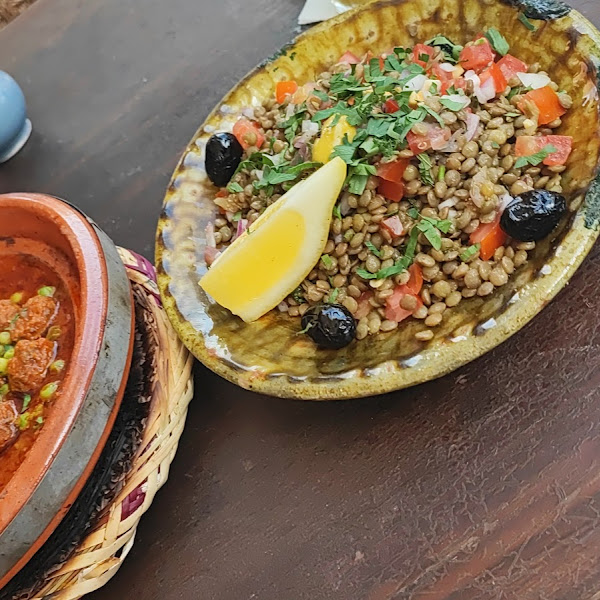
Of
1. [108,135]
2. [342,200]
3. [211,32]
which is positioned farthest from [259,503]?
[211,32]

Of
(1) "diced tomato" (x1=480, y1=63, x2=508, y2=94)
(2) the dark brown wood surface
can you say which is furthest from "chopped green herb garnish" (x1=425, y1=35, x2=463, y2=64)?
(2) the dark brown wood surface

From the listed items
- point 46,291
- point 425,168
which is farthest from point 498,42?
point 46,291

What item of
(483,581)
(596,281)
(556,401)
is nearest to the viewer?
(483,581)

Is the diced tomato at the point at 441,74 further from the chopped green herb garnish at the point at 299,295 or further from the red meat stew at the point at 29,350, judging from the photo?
the red meat stew at the point at 29,350

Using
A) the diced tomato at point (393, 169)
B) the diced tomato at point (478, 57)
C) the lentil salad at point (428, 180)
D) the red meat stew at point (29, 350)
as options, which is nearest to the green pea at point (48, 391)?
the red meat stew at point (29, 350)

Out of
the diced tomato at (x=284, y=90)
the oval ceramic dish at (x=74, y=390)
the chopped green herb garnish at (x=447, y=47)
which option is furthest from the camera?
the diced tomato at (x=284, y=90)

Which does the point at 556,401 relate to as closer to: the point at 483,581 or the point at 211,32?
the point at 483,581
